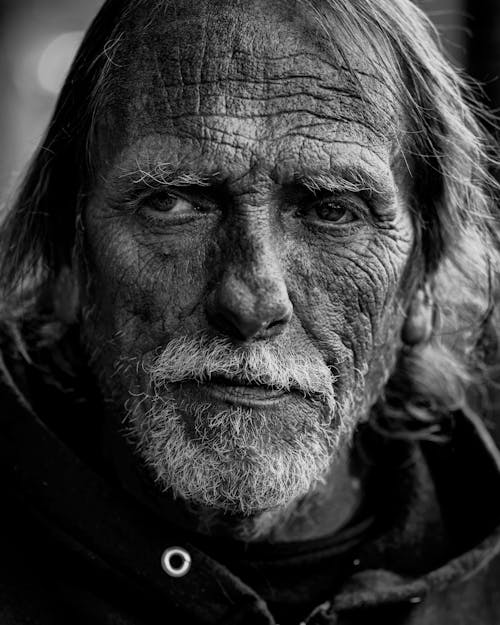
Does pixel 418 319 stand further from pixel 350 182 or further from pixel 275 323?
pixel 275 323

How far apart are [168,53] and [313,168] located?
1.56 feet

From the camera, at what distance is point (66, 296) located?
2756 mm

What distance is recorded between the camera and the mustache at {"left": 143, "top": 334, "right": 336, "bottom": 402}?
2.12 metres

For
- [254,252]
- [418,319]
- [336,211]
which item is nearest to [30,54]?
[418,319]

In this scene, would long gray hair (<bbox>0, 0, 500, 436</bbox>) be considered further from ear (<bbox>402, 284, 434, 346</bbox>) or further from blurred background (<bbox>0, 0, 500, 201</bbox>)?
blurred background (<bbox>0, 0, 500, 201</bbox>)

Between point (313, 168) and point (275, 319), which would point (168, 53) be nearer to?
point (313, 168)

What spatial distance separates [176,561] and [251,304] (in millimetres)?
739

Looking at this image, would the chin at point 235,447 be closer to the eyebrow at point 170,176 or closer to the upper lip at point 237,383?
the upper lip at point 237,383

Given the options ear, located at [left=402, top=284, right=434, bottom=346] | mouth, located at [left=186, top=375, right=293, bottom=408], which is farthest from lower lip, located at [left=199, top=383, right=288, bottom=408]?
ear, located at [left=402, top=284, right=434, bottom=346]

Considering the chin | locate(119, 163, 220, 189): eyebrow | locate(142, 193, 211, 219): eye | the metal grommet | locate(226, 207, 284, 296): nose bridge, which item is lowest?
the metal grommet

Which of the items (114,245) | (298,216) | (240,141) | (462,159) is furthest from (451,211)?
(114,245)

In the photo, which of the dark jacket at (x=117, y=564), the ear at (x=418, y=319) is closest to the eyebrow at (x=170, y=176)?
the dark jacket at (x=117, y=564)

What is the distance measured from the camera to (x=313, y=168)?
2225 millimetres

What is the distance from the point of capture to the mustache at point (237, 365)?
2.12m
